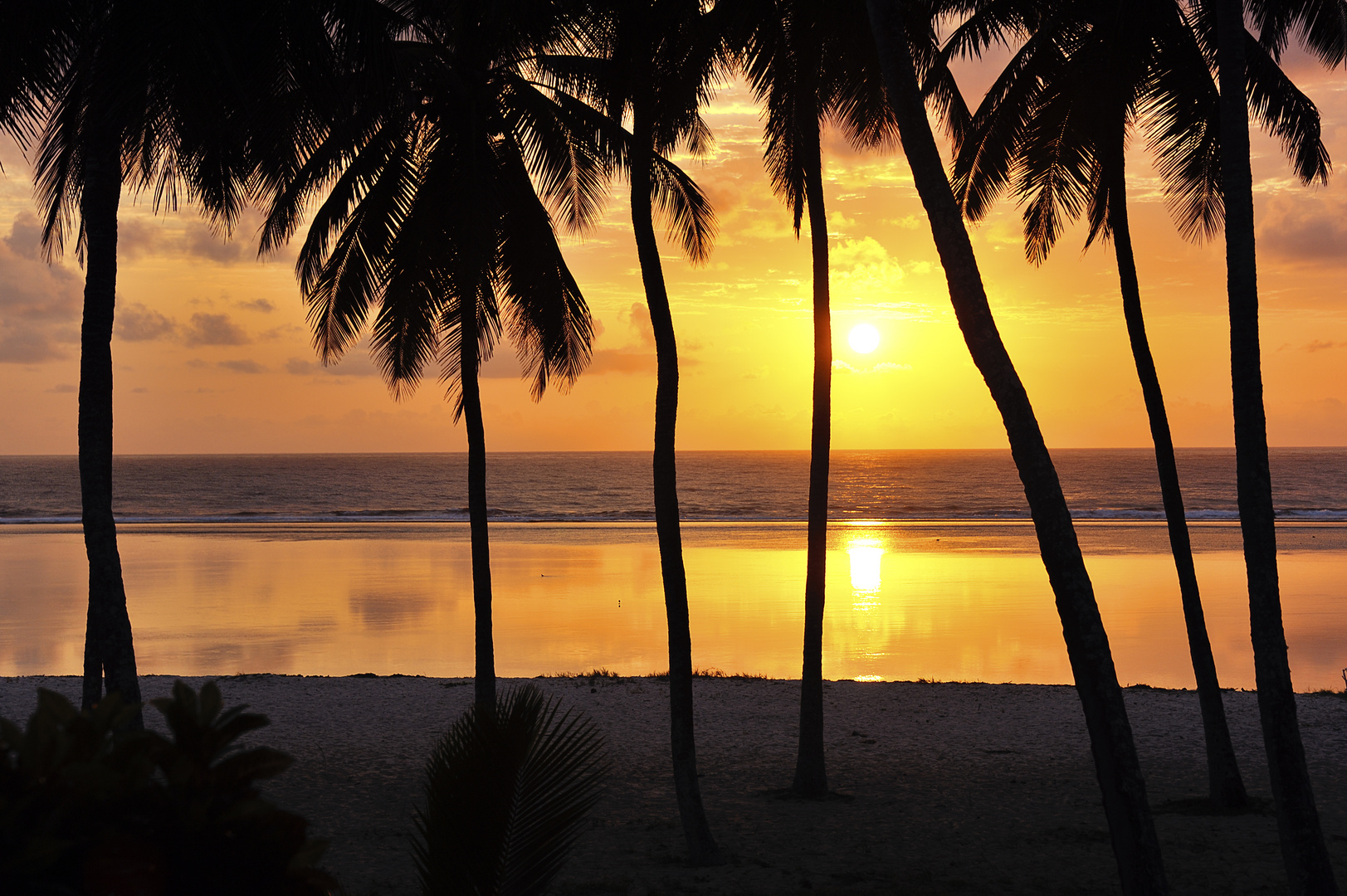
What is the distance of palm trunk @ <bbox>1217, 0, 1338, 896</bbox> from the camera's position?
530cm

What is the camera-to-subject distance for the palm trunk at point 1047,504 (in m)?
4.40

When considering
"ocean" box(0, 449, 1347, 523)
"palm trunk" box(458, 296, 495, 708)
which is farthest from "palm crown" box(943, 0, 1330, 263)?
"ocean" box(0, 449, 1347, 523)

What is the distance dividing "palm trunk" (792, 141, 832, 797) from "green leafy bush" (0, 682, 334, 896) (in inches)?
275

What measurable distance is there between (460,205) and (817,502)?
184 inches

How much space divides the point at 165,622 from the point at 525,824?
18441 millimetres

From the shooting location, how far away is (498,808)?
2869 mm

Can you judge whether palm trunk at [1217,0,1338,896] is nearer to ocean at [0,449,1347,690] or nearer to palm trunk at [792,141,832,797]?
palm trunk at [792,141,832,797]

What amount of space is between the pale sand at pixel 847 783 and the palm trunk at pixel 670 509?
15.5 inches

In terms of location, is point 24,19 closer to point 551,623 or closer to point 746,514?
point 551,623

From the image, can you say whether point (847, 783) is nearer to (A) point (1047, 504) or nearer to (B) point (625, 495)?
(A) point (1047, 504)

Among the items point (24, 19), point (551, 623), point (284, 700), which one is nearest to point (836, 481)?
point (551, 623)

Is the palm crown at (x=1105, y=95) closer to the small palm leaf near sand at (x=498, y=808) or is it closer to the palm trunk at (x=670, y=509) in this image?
the palm trunk at (x=670, y=509)

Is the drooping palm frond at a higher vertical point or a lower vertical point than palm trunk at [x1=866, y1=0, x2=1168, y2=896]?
higher

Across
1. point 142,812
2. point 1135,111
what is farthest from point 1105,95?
point 142,812
